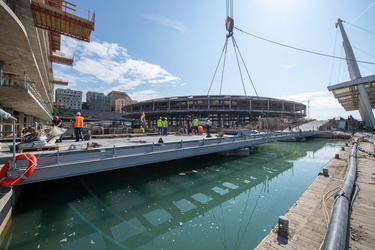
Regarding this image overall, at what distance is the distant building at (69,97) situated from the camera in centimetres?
10400

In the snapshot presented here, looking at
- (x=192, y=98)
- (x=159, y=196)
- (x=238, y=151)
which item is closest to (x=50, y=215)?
(x=159, y=196)

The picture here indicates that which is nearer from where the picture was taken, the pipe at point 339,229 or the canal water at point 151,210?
the pipe at point 339,229

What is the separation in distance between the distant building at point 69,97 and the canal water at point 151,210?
120351mm

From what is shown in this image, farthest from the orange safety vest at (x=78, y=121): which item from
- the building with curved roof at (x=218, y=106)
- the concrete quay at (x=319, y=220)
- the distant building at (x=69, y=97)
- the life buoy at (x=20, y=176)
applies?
the distant building at (x=69, y=97)

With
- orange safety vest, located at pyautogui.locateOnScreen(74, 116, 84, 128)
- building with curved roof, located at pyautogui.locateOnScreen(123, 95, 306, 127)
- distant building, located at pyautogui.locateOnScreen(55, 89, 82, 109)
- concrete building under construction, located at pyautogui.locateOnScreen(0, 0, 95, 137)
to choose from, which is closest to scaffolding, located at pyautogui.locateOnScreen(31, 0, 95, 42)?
concrete building under construction, located at pyautogui.locateOnScreen(0, 0, 95, 137)

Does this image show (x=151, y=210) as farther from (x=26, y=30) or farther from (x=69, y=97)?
(x=69, y=97)

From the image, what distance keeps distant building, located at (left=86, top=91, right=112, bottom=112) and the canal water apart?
130319mm

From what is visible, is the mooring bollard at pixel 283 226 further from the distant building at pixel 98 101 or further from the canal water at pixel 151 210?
the distant building at pixel 98 101

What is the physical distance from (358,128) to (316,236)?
55.5 meters

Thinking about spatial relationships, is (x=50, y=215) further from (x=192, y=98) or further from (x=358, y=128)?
(x=358, y=128)

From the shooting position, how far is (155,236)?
4.24 meters

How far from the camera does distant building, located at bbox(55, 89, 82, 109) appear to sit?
104 metres

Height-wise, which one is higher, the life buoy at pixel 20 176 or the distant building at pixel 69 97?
the distant building at pixel 69 97

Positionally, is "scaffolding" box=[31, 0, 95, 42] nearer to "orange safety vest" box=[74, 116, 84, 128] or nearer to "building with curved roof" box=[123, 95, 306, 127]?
"orange safety vest" box=[74, 116, 84, 128]
